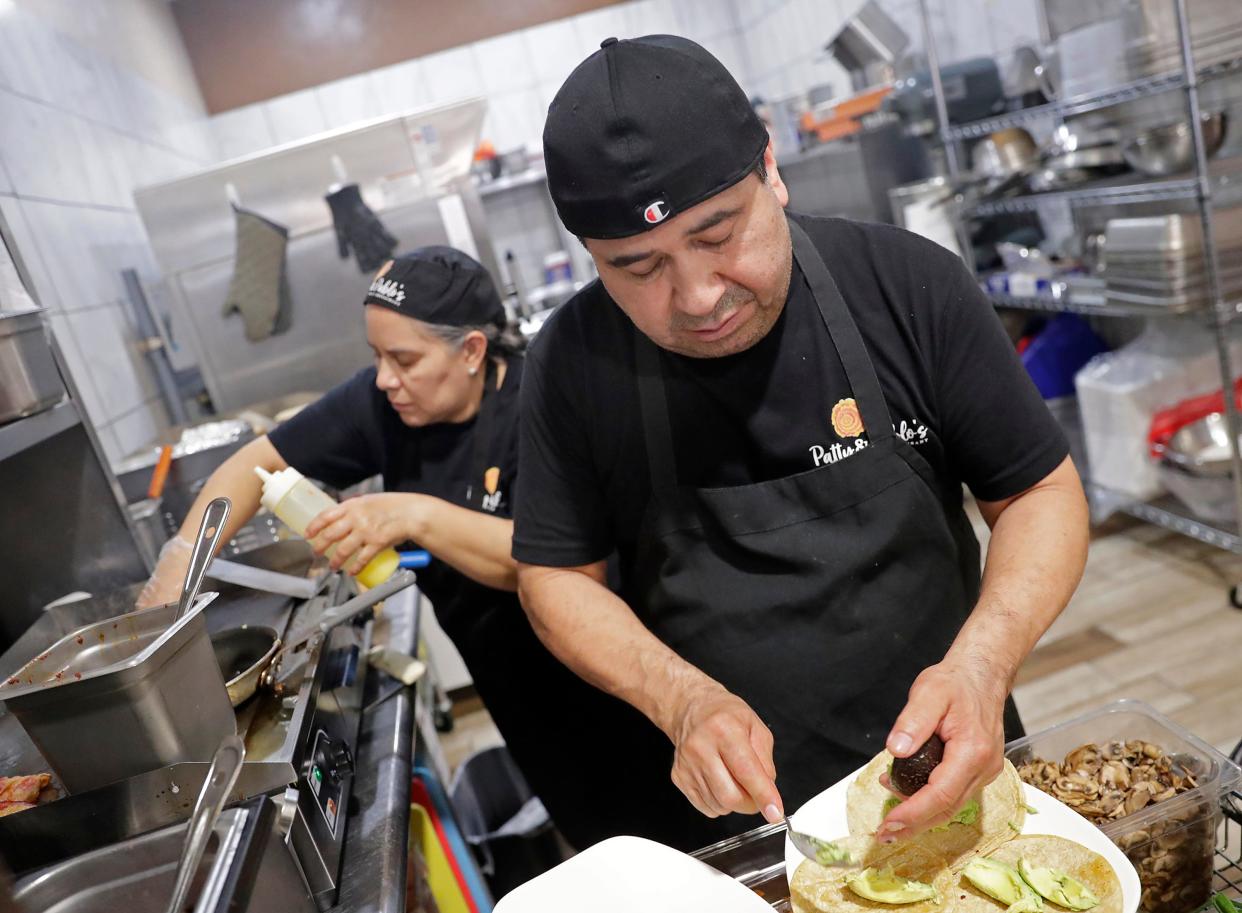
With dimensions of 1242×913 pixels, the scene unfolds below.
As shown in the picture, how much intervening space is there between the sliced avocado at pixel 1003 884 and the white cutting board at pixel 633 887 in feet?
0.59

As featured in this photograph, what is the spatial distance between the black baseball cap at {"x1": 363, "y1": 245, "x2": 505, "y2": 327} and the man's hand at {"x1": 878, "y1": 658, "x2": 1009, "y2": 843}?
125 centimetres

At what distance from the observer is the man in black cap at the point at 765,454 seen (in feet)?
3.55

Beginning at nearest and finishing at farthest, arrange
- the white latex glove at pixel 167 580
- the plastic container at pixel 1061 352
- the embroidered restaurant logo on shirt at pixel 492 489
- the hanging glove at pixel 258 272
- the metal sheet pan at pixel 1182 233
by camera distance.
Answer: the white latex glove at pixel 167 580, the embroidered restaurant logo on shirt at pixel 492 489, the metal sheet pan at pixel 1182 233, the hanging glove at pixel 258 272, the plastic container at pixel 1061 352

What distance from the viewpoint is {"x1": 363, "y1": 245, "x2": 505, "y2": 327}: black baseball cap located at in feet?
6.15

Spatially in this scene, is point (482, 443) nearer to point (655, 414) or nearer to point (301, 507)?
point (301, 507)

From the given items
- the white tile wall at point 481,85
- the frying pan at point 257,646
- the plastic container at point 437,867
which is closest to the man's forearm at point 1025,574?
the frying pan at point 257,646

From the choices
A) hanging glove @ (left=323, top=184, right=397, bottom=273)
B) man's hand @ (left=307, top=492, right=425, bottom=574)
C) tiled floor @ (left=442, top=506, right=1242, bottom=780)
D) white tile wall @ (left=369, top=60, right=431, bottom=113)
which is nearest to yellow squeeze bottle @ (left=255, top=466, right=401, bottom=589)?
man's hand @ (left=307, top=492, right=425, bottom=574)

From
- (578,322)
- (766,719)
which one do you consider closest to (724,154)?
(578,322)

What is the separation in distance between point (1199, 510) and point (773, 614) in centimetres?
247

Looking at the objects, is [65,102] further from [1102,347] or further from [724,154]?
[1102,347]

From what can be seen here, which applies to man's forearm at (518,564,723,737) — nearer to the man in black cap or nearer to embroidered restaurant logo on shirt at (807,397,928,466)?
the man in black cap

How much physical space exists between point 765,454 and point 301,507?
845mm

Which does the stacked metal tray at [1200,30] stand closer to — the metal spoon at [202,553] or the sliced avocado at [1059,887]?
the sliced avocado at [1059,887]

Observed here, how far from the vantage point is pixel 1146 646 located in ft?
9.45
